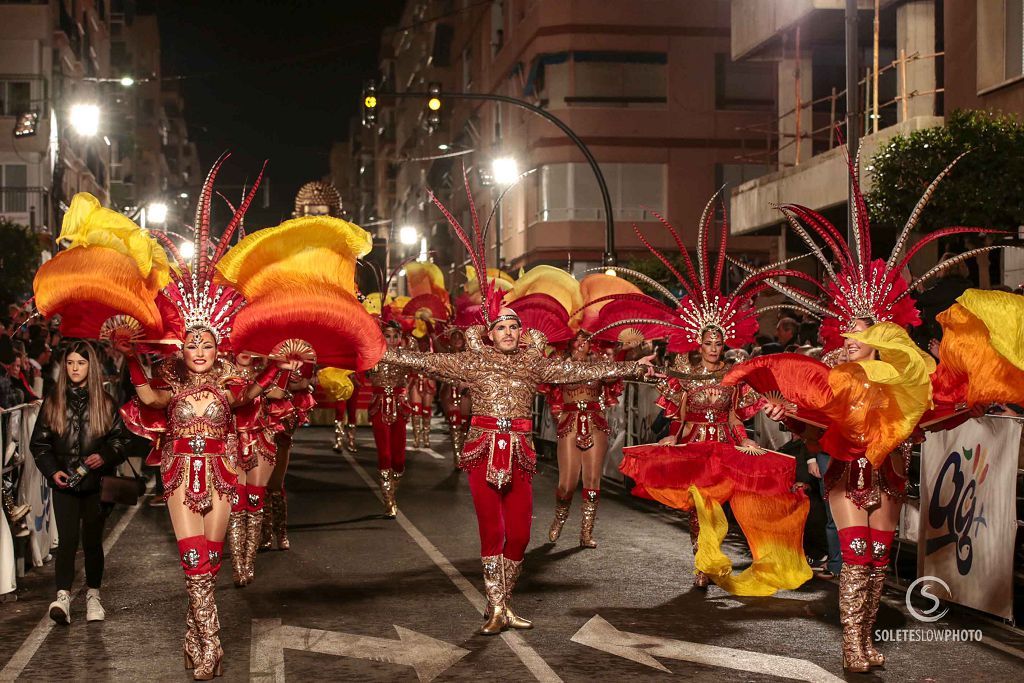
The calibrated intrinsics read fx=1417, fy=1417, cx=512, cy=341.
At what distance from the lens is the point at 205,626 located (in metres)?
7.81

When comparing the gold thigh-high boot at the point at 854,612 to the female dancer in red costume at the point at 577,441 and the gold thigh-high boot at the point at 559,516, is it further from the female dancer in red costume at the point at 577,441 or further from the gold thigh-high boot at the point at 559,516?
the gold thigh-high boot at the point at 559,516

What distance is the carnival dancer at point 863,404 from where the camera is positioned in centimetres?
761

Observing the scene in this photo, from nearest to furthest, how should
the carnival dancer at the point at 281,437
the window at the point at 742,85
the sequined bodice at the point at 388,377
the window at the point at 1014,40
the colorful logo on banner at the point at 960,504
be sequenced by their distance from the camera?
1. the colorful logo on banner at the point at 960,504
2. the carnival dancer at the point at 281,437
3. the sequined bodice at the point at 388,377
4. the window at the point at 1014,40
5. the window at the point at 742,85

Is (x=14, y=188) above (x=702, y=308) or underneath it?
above

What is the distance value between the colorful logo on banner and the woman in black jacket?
19.2 ft

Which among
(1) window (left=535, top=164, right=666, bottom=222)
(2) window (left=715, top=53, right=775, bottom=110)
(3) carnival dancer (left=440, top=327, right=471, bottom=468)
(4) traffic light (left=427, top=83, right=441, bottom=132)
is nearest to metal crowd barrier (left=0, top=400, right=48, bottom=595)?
(3) carnival dancer (left=440, top=327, right=471, bottom=468)

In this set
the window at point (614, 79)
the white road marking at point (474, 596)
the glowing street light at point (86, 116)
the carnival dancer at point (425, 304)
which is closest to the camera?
the white road marking at point (474, 596)

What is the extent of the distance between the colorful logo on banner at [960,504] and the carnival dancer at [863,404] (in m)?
1.72

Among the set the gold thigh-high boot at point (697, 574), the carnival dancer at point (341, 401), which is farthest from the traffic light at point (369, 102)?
the gold thigh-high boot at point (697, 574)

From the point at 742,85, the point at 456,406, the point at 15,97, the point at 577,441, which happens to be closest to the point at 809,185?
the point at 456,406

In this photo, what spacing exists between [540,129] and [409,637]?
39.6m

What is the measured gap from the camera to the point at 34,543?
11.8m

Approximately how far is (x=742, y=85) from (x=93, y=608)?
41571 millimetres

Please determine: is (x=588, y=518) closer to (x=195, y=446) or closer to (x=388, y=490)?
(x=388, y=490)
